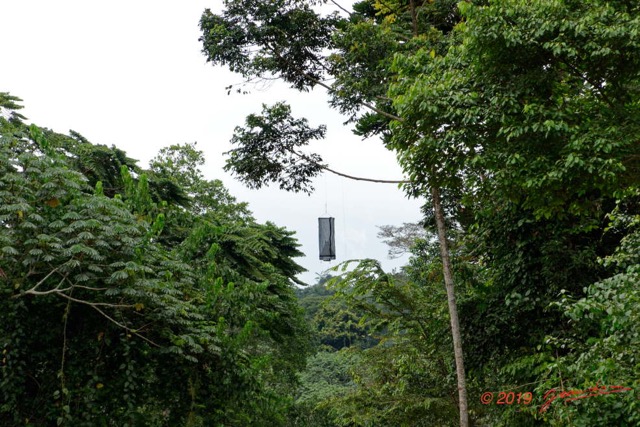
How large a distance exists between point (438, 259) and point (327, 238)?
1838mm

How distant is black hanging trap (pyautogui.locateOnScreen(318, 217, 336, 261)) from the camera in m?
9.84

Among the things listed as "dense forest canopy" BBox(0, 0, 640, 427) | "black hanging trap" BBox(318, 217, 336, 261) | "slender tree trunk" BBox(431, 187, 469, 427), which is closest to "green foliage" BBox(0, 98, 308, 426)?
"dense forest canopy" BBox(0, 0, 640, 427)

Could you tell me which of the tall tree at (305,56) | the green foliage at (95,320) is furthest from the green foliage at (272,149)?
the green foliage at (95,320)

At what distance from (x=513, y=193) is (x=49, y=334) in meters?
4.89

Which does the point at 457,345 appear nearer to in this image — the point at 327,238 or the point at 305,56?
the point at 327,238

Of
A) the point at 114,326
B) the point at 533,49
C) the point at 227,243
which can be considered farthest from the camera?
the point at 227,243

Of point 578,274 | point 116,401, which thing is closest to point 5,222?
point 116,401

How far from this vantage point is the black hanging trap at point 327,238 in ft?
32.3

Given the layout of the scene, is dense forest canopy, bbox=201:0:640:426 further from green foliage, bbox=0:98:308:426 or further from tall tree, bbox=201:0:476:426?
green foliage, bbox=0:98:308:426

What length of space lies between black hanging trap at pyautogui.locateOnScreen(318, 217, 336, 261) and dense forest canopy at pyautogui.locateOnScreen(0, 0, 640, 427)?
101 centimetres

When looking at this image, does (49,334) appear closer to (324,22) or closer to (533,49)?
(533,49)

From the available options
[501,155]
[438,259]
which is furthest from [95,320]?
[438,259]

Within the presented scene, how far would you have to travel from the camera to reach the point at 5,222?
572cm

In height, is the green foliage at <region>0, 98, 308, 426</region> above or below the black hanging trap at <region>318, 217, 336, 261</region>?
below
